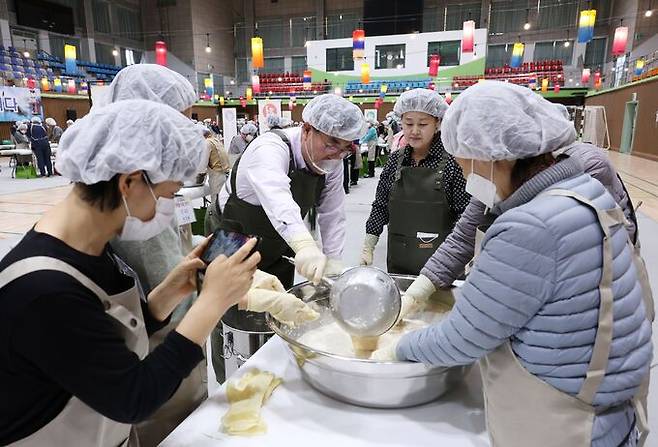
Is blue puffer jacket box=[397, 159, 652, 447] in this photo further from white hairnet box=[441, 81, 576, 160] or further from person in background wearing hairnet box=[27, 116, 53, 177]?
person in background wearing hairnet box=[27, 116, 53, 177]

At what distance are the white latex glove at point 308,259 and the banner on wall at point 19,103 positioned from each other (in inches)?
656

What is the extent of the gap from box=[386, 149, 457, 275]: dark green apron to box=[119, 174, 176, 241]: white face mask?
151 cm

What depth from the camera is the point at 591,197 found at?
2.70 ft

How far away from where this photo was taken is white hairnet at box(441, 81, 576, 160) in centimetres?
85

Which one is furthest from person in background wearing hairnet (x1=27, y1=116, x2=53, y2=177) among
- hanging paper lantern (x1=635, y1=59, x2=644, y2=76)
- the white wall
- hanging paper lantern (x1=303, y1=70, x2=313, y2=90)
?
hanging paper lantern (x1=635, y1=59, x2=644, y2=76)

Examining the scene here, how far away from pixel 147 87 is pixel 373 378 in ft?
3.71

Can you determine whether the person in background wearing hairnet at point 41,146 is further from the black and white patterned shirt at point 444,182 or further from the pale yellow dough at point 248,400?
the pale yellow dough at point 248,400

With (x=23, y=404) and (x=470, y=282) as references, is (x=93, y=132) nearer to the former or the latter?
(x=23, y=404)

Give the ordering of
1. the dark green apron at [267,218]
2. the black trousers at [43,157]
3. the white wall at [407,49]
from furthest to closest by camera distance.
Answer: the white wall at [407,49] < the black trousers at [43,157] < the dark green apron at [267,218]

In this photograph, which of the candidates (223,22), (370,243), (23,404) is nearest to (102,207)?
(23,404)

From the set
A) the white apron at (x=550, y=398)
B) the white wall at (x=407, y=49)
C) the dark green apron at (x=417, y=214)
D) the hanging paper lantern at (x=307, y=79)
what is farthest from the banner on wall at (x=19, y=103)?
the white apron at (x=550, y=398)

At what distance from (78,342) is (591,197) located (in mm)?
926

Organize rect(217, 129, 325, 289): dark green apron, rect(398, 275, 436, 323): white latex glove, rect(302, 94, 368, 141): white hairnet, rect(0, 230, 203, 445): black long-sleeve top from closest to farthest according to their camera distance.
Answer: rect(0, 230, 203, 445): black long-sleeve top < rect(398, 275, 436, 323): white latex glove < rect(302, 94, 368, 141): white hairnet < rect(217, 129, 325, 289): dark green apron

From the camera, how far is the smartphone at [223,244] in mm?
953
